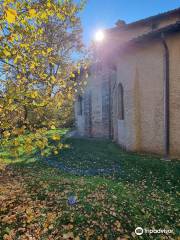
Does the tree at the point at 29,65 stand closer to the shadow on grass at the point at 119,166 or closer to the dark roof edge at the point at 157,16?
the shadow on grass at the point at 119,166

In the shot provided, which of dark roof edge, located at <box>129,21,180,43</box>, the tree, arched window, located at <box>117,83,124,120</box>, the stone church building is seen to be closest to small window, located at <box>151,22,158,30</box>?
the stone church building

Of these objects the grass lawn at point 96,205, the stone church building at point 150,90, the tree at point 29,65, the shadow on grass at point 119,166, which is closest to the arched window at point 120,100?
the stone church building at point 150,90

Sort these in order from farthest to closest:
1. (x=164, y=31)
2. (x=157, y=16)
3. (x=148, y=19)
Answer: (x=148, y=19)
(x=157, y=16)
(x=164, y=31)

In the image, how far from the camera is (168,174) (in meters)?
7.98

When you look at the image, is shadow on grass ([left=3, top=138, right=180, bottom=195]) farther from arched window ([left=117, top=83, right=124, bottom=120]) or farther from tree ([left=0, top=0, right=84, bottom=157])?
tree ([left=0, top=0, right=84, bottom=157])

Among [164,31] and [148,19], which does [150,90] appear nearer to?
[164,31]

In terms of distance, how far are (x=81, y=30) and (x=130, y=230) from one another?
23554 millimetres

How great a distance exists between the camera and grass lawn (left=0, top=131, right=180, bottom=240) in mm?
4297

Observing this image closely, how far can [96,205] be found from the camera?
5230 millimetres

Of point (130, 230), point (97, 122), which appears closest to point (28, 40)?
point (130, 230)

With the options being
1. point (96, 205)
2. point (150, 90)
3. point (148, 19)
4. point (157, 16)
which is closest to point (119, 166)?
point (150, 90)

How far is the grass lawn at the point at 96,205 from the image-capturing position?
14.1ft

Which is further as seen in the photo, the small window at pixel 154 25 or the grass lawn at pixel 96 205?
the small window at pixel 154 25

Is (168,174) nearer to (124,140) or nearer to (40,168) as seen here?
(124,140)
